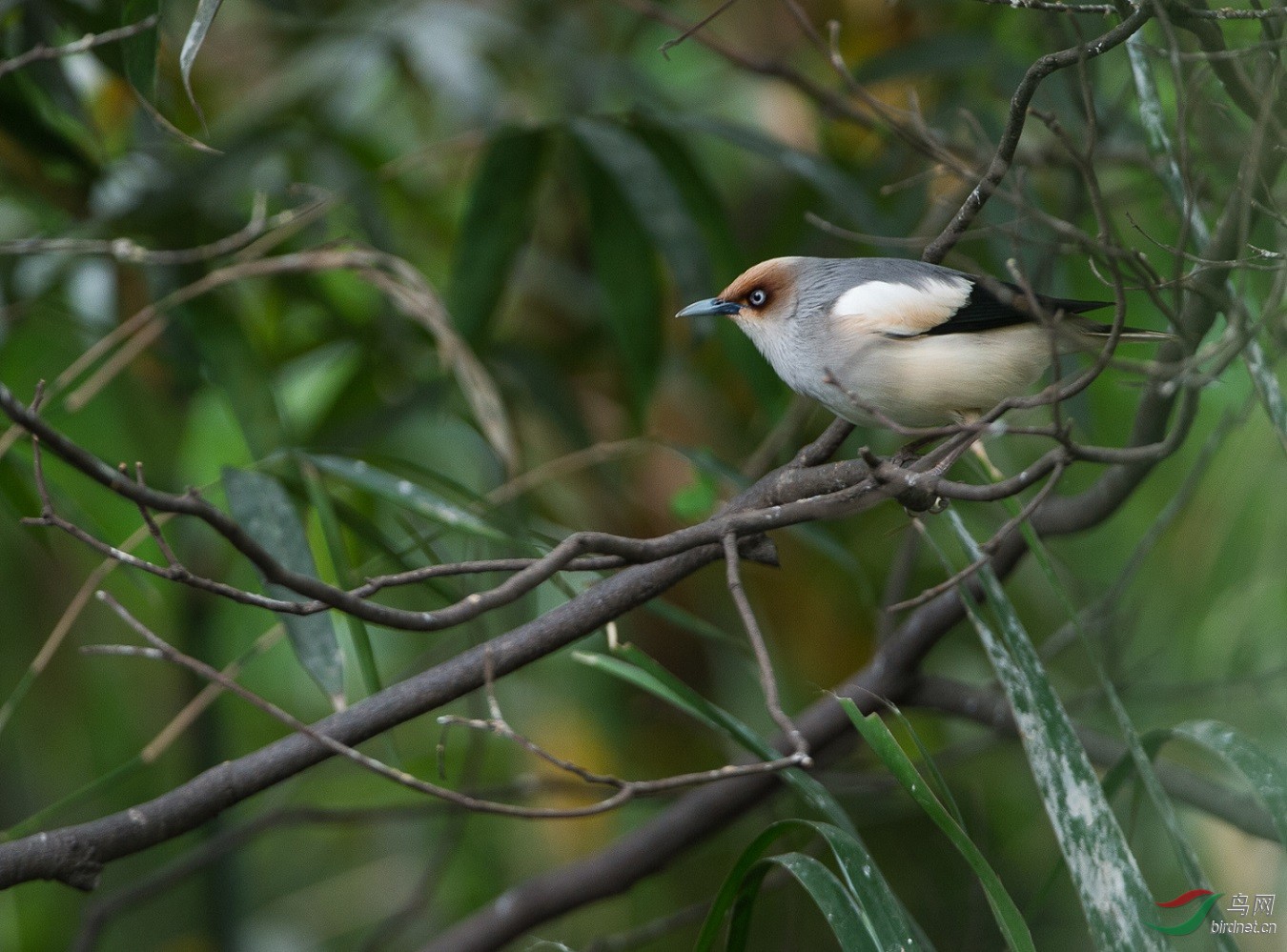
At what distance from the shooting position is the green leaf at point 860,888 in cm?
164

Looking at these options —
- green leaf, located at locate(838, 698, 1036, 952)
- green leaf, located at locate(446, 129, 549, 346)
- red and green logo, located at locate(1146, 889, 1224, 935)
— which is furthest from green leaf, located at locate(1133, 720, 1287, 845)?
green leaf, located at locate(446, 129, 549, 346)

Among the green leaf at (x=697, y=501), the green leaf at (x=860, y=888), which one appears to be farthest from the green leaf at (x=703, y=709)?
the green leaf at (x=697, y=501)

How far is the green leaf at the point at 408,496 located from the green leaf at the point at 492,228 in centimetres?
67

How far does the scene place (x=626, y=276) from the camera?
3.02 meters

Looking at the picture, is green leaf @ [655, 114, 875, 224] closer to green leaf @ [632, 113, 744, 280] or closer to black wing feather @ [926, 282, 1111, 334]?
green leaf @ [632, 113, 744, 280]

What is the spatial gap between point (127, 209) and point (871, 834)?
9.77 feet

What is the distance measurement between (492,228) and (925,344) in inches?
56.9

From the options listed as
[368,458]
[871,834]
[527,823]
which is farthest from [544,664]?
[368,458]

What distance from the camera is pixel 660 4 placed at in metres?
3.97

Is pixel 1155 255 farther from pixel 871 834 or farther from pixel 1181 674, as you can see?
pixel 871 834

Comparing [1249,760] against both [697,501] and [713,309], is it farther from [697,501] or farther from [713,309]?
[697,501]

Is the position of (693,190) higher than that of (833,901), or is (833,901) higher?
(693,190)

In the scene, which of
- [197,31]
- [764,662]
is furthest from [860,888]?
[197,31]

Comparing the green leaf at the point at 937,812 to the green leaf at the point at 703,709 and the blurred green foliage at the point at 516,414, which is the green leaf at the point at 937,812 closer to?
the green leaf at the point at 703,709
